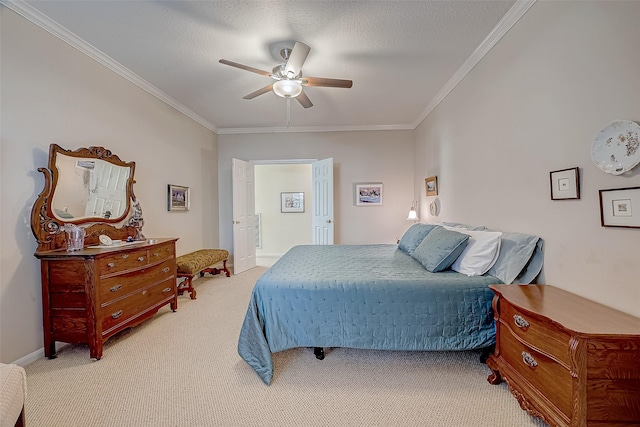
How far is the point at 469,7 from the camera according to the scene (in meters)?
2.00

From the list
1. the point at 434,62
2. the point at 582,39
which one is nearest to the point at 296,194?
the point at 434,62

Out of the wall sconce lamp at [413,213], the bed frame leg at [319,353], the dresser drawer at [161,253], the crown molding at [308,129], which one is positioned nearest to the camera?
the bed frame leg at [319,353]

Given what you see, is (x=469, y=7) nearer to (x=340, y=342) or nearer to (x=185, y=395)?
(x=340, y=342)

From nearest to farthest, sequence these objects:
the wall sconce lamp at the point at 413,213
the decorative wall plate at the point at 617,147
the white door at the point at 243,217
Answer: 1. the decorative wall plate at the point at 617,147
2. the wall sconce lamp at the point at 413,213
3. the white door at the point at 243,217

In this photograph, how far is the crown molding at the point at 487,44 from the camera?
1965mm

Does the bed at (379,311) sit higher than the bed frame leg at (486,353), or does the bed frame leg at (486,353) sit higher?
the bed at (379,311)

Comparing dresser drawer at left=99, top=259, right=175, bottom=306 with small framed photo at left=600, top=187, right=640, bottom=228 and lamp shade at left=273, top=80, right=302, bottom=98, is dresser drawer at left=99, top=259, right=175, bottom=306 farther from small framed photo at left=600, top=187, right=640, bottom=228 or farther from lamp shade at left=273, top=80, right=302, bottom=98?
small framed photo at left=600, top=187, right=640, bottom=228

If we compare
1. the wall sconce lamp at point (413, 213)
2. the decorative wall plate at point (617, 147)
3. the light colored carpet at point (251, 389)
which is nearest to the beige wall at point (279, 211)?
the wall sconce lamp at point (413, 213)

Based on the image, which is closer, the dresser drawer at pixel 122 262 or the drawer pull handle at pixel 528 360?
the drawer pull handle at pixel 528 360

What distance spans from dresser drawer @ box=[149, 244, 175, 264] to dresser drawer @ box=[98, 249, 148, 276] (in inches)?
3.5

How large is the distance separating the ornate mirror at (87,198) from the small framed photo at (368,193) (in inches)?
136

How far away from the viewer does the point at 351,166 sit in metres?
5.02

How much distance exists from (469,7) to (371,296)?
229 centimetres

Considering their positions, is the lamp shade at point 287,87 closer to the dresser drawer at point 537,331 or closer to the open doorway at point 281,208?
the dresser drawer at point 537,331
